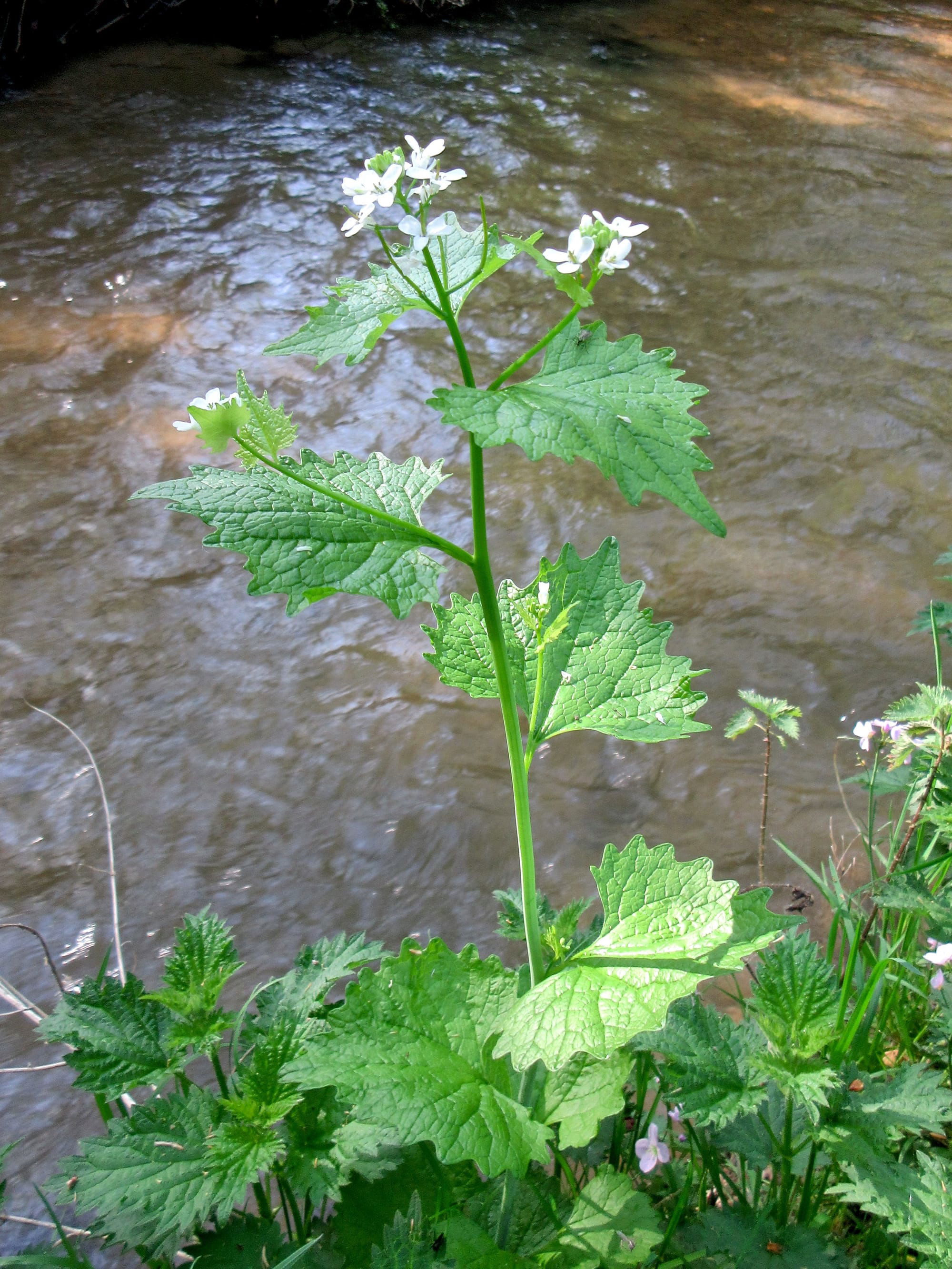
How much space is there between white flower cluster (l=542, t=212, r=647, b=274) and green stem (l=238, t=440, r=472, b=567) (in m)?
0.29

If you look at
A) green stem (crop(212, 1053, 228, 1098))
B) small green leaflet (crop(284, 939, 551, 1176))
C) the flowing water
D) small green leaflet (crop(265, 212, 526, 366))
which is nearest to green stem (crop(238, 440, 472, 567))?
small green leaflet (crop(265, 212, 526, 366))

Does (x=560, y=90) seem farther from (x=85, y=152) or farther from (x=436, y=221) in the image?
(x=436, y=221)

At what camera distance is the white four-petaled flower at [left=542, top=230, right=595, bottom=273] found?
36.7 inches

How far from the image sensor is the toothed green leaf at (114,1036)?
4.46 ft

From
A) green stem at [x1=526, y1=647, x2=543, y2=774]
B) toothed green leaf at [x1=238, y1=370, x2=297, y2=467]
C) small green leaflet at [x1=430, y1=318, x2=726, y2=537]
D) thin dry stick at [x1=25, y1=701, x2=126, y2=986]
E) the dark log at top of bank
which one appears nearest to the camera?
small green leaflet at [x1=430, y1=318, x2=726, y2=537]

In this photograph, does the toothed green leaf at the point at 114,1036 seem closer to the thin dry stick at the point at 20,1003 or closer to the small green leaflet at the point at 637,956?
the thin dry stick at the point at 20,1003

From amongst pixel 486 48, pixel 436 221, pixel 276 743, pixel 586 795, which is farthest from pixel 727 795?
pixel 486 48

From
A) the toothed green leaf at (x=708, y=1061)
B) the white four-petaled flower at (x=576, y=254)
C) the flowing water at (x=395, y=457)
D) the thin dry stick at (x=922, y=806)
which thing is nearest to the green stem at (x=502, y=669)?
the white four-petaled flower at (x=576, y=254)

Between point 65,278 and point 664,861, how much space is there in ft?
15.0

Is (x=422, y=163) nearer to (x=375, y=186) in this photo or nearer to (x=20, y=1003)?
(x=375, y=186)

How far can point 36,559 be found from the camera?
3.41 meters

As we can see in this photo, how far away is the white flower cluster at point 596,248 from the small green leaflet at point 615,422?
8 cm

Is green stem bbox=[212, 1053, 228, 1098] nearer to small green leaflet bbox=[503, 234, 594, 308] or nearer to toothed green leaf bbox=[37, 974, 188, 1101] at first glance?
toothed green leaf bbox=[37, 974, 188, 1101]

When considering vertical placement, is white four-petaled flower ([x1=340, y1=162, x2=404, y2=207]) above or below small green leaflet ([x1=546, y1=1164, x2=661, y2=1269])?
above
